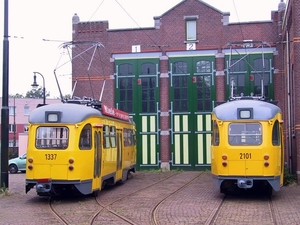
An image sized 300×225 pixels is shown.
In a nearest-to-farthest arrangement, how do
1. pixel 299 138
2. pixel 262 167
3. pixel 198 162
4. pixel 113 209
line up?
pixel 113 209
pixel 262 167
pixel 299 138
pixel 198 162

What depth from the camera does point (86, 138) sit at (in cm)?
1513

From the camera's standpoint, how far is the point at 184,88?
97.6ft

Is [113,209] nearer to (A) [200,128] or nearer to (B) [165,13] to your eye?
(A) [200,128]

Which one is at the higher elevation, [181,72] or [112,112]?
[181,72]

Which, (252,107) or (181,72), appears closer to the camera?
(252,107)

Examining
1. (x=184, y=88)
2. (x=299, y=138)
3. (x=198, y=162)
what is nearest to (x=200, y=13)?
(x=184, y=88)

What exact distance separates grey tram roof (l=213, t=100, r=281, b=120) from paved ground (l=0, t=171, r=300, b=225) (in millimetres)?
2494

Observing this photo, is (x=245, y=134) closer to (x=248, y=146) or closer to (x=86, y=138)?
(x=248, y=146)

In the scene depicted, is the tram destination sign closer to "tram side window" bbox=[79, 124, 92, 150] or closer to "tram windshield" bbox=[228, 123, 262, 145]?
"tram side window" bbox=[79, 124, 92, 150]

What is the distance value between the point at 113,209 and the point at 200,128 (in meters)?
16.5

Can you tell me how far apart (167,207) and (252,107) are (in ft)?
13.3

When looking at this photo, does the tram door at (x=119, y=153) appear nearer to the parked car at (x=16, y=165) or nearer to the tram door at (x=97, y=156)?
the tram door at (x=97, y=156)

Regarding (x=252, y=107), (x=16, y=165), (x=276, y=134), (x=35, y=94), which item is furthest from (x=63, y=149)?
(x=35, y=94)

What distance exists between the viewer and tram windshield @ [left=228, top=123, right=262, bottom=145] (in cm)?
1509
